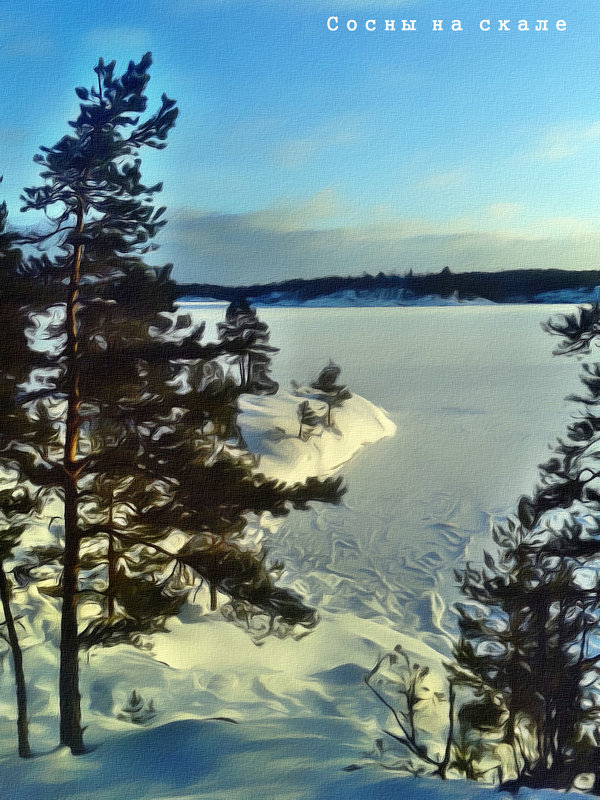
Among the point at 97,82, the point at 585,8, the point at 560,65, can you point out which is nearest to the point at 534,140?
the point at 560,65

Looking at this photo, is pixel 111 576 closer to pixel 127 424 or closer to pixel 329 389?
pixel 127 424

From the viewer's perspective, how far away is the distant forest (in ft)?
5.57

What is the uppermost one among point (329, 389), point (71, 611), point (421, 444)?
point (329, 389)

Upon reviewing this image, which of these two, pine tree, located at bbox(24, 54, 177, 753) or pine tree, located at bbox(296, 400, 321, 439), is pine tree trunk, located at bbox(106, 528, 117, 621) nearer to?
pine tree, located at bbox(24, 54, 177, 753)

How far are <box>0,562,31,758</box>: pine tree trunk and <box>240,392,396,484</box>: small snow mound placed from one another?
88cm

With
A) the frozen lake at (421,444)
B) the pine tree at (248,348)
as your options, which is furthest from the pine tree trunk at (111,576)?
the pine tree at (248,348)

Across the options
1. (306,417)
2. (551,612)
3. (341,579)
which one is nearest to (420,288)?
(306,417)

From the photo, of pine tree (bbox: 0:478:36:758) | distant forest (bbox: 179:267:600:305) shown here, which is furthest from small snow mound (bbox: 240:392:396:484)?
pine tree (bbox: 0:478:36:758)

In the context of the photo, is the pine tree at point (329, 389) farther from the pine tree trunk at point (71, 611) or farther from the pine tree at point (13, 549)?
the pine tree at point (13, 549)

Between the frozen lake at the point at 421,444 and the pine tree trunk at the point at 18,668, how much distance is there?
2.77 ft

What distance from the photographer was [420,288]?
171 centimetres

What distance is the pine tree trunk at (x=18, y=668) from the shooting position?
67.9 inches

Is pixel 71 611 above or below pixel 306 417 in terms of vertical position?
below

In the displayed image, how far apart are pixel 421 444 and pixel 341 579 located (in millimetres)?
473
